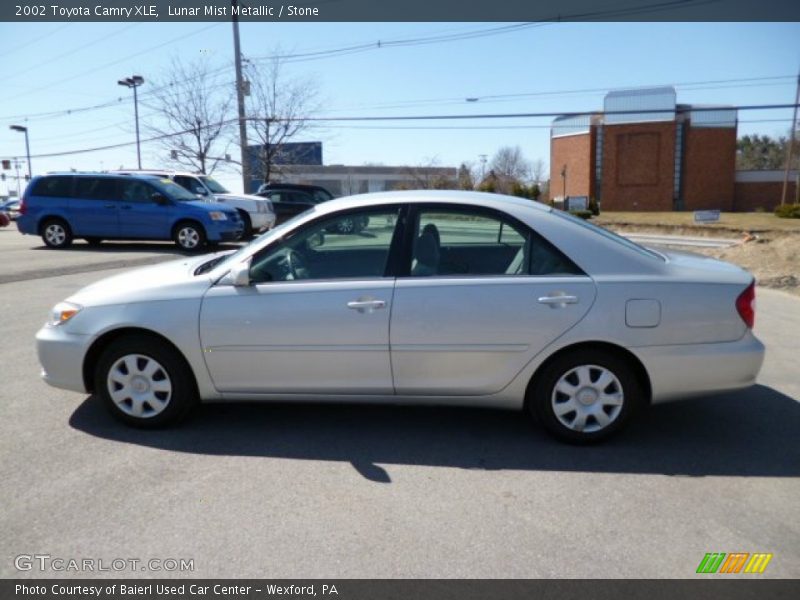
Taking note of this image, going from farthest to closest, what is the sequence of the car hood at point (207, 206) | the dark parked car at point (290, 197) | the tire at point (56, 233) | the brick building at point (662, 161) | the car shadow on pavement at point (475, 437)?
1. the brick building at point (662, 161)
2. the dark parked car at point (290, 197)
3. the tire at point (56, 233)
4. the car hood at point (207, 206)
5. the car shadow on pavement at point (475, 437)

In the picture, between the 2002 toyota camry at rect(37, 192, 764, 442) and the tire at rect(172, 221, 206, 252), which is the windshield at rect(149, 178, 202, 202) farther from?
the 2002 toyota camry at rect(37, 192, 764, 442)

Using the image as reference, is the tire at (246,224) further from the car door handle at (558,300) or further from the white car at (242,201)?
the car door handle at (558,300)

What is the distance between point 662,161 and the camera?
166ft

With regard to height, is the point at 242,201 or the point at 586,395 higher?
the point at 242,201

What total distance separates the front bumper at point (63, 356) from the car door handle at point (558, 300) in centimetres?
301

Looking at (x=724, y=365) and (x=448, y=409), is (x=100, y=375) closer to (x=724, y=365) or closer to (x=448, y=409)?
(x=448, y=409)

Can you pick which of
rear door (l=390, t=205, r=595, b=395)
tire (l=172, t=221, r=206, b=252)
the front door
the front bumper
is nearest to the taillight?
rear door (l=390, t=205, r=595, b=395)

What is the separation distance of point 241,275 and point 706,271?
3.03m

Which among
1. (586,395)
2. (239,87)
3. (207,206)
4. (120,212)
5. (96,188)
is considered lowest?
(586,395)

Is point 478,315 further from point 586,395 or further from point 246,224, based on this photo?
point 246,224

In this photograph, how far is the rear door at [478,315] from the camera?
12.8 feet

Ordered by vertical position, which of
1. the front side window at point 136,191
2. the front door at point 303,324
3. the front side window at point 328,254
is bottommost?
the front door at point 303,324
